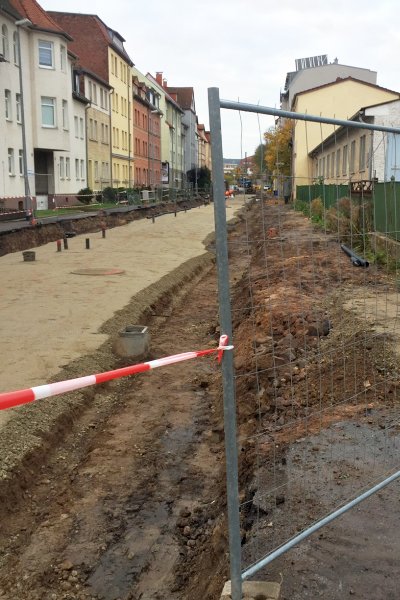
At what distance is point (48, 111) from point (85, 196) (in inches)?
246

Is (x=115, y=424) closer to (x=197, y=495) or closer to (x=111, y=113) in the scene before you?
(x=197, y=495)

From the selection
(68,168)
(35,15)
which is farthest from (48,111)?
(35,15)

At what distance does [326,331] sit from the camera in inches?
333

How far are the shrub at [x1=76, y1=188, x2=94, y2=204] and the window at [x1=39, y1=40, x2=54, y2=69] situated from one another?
814 cm

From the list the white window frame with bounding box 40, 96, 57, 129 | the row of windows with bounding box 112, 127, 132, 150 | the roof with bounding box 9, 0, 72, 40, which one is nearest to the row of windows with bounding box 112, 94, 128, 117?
the row of windows with bounding box 112, 127, 132, 150

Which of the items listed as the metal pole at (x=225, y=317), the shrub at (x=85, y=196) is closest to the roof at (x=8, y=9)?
the shrub at (x=85, y=196)

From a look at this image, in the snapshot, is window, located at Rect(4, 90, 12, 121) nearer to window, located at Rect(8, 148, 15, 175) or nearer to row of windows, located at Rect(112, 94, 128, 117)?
window, located at Rect(8, 148, 15, 175)

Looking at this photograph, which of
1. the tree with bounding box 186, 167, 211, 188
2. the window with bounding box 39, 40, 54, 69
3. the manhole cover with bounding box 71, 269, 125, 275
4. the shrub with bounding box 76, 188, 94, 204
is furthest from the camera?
the tree with bounding box 186, 167, 211, 188

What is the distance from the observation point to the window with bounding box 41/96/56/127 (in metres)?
35.1

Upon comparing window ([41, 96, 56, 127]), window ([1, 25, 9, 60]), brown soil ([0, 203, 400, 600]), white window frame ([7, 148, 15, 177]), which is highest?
window ([1, 25, 9, 60])

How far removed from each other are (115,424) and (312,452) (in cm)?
325

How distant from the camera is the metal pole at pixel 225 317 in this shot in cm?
255

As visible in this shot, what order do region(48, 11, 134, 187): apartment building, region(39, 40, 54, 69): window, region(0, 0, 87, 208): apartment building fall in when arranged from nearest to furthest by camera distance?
region(0, 0, 87, 208): apartment building → region(39, 40, 54, 69): window → region(48, 11, 134, 187): apartment building

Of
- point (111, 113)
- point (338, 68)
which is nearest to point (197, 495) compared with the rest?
point (111, 113)
